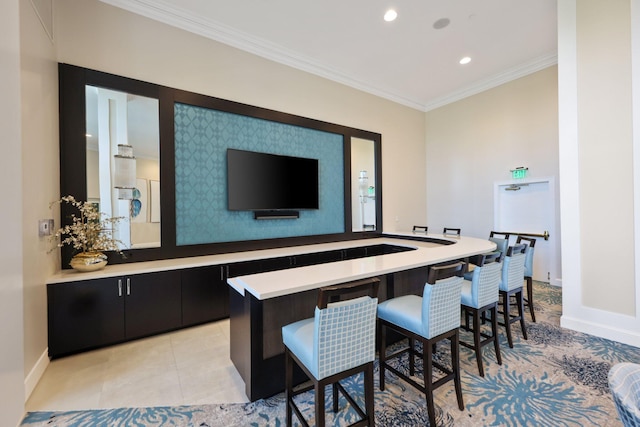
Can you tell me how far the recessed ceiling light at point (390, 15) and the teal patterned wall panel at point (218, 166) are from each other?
6.25 feet

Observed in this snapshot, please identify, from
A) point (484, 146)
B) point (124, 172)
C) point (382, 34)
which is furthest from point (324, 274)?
point (484, 146)

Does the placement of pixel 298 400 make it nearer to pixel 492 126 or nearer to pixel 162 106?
pixel 162 106

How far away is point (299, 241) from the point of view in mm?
4531

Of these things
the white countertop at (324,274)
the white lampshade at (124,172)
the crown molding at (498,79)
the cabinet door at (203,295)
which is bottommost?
the cabinet door at (203,295)

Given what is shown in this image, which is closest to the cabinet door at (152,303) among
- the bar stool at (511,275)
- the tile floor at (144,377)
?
the tile floor at (144,377)

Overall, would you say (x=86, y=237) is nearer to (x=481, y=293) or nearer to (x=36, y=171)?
(x=36, y=171)

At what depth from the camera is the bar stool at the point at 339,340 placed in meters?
1.40

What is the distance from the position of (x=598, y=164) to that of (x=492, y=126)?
111 inches

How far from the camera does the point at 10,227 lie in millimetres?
→ 1672

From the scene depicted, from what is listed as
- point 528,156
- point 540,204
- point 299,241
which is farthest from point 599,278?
point 299,241

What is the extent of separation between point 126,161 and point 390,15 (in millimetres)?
3778

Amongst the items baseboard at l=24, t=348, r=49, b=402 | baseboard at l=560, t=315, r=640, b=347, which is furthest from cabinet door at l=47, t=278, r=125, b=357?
baseboard at l=560, t=315, r=640, b=347

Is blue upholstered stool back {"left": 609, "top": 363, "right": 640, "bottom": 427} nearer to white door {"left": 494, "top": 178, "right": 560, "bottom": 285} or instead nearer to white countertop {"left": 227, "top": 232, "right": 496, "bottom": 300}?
white countertop {"left": 227, "top": 232, "right": 496, "bottom": 300}

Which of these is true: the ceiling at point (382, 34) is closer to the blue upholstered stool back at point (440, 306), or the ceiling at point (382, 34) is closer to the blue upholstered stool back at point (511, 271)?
the blue upholstered stool back at point (511, 271)
